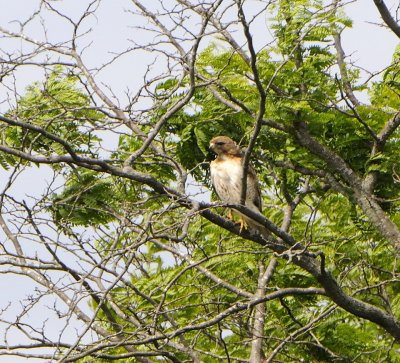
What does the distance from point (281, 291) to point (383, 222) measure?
156 cm

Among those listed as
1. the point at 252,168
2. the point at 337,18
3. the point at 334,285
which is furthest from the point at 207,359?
the point at 337,18

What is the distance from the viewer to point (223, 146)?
955 cm

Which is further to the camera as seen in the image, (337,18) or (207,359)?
(207,359)

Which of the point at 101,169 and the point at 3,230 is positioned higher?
the point at 3,230

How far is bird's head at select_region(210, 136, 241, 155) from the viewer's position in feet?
30.9

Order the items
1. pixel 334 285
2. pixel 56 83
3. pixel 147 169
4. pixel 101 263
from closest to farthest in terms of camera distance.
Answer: pixel 101 263
pixel 334 285
pixel 56 83
pixel 147 169

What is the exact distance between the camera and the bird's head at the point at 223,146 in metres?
9.42

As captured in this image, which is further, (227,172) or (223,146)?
(227,172)

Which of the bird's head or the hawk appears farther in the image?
the hawk

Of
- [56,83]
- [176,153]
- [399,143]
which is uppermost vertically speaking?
[56,83]

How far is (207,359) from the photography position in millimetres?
10141

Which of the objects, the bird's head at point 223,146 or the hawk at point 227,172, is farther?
→ the hawk at point 227,172

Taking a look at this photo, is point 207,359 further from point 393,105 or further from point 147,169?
point 393,105

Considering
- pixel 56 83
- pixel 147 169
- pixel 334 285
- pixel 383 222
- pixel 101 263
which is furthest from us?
pixel 147 169
